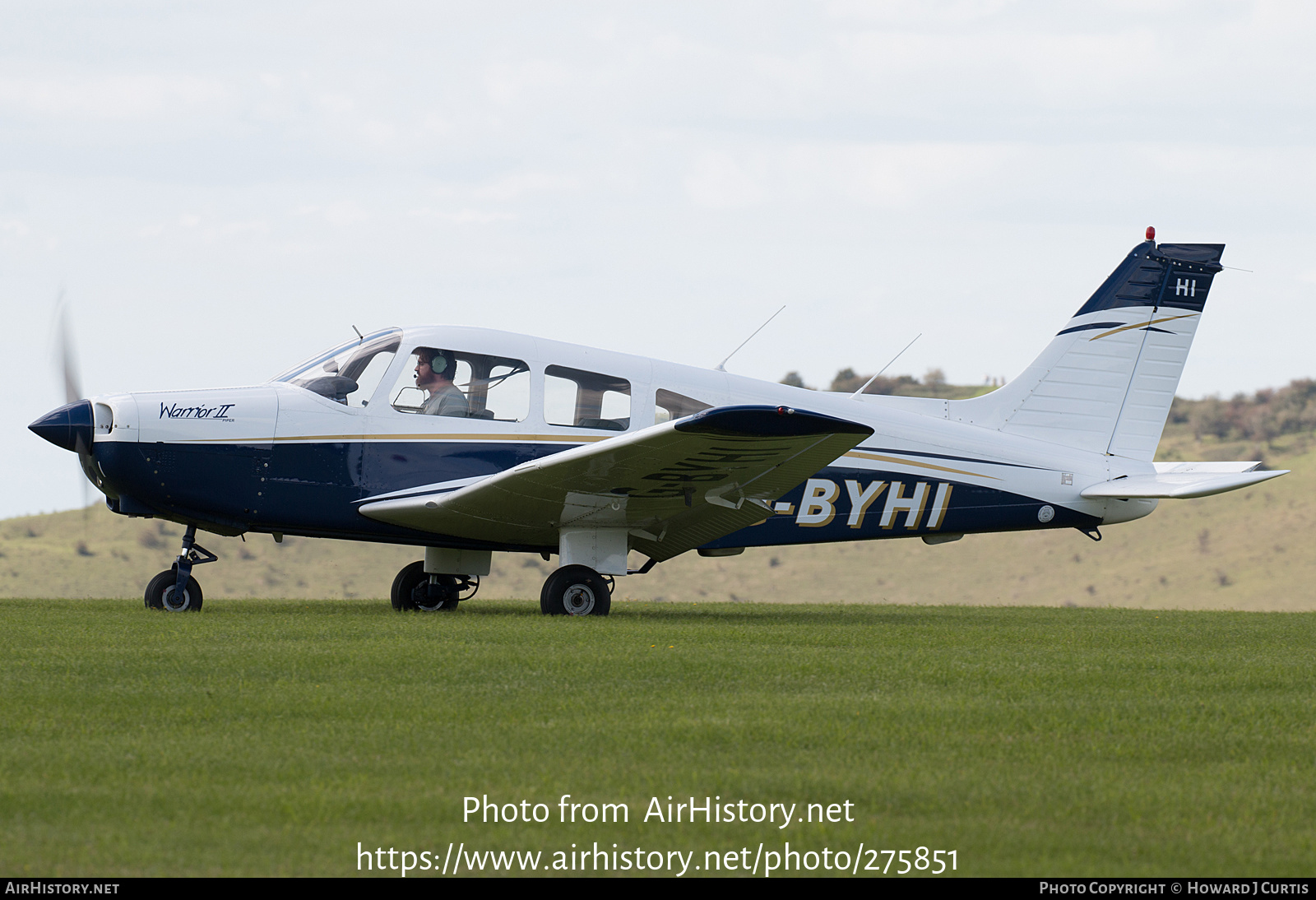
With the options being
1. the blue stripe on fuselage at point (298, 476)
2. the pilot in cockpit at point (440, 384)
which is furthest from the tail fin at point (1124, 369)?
the pilot in cockpit at point (440, 384)

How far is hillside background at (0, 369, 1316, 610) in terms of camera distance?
45969 millimetres

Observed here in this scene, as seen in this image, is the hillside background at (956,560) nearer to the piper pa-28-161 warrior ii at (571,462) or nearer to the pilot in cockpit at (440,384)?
the piper pa-28-161 warrior ii at (571,462)

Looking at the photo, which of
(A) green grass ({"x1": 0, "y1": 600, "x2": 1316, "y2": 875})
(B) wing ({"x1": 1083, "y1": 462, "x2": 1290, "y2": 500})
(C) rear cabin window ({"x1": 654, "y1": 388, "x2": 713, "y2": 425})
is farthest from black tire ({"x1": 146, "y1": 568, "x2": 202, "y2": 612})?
(B) wing ({"x1": 1083, "y1": 462, "x2": 1290, "y2": 500})

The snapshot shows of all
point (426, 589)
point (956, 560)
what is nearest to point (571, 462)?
point (426, 589)

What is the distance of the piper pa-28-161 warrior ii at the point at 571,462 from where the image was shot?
11.3 m

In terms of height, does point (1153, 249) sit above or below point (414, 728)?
above

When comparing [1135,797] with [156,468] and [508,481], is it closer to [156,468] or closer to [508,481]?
[508,481]

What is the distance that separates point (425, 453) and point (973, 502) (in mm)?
5399

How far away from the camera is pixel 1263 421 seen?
196 ft

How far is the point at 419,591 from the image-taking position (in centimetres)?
1324

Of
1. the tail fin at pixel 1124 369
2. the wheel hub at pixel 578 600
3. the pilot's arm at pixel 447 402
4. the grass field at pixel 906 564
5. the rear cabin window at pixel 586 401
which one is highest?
the tail fin at pixel 1124 369

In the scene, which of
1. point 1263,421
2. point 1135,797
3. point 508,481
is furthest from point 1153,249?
point 1263,421

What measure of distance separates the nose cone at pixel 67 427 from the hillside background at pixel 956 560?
3163 cm

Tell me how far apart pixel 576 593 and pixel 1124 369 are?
6.40m
